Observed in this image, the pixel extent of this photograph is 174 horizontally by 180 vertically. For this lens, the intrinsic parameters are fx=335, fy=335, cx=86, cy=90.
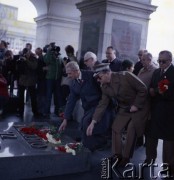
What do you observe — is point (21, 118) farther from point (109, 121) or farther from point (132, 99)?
point (132, 99)

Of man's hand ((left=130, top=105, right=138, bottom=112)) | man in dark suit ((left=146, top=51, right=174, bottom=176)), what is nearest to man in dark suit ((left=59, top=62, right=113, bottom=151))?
man's hand ((left=130, top=105, right=138, bottom=112))

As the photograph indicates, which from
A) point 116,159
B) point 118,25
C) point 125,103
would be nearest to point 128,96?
point 125,103

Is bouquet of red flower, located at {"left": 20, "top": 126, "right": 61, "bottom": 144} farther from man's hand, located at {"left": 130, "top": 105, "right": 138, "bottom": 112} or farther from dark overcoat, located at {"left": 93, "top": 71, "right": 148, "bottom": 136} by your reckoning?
man's hand, located at {"left": 130, "top": 105, "right": 138, "bottom": 112}

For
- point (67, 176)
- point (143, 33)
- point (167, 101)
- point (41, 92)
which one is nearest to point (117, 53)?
point (143, 33)

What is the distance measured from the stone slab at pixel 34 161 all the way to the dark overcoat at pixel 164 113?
1.07 meters

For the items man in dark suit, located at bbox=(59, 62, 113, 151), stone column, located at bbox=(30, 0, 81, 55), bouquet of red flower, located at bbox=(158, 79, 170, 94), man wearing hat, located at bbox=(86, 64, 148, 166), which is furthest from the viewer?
stone column, located at bbox=(30, 0, 81, 55)

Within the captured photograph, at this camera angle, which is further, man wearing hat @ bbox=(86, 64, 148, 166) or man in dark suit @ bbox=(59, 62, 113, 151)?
man in dark suit @ bbox=(59, 62, 113, 151)

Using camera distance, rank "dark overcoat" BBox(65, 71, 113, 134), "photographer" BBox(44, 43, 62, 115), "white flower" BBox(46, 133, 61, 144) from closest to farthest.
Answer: "white flower" BBox(46, 133, 61, 144)
"dark overcoat" BBox(65, 71, 113, 134)
"photographer" BBox(44, 43, 62, 115)

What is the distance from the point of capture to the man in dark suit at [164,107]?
470 centimetres

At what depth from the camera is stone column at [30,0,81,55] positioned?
13.0 metres

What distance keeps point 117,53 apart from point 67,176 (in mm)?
4932

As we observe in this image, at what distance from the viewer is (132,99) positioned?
497 cm

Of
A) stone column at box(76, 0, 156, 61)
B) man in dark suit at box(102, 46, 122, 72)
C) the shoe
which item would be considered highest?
stone column at box(76, 0, 156, 61)

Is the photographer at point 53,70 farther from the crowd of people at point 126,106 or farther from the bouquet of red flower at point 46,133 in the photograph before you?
the bouquet of red flower at point 46,133
